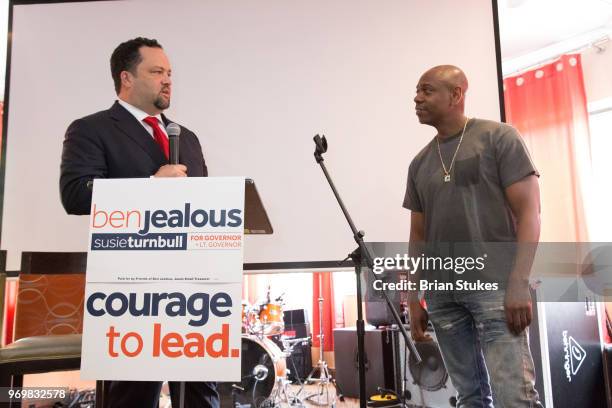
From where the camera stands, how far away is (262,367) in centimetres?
388

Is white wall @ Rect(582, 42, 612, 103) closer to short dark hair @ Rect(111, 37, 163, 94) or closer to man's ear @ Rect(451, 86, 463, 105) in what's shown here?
man's ear @ Rect(451, 86, 463, 105)

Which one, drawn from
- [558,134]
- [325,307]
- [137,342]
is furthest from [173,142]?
[325,307]

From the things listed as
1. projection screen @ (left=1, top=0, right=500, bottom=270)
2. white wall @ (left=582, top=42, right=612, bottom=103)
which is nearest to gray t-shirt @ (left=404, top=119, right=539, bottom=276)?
projection screen @ (left=1, top=0, right=500, bottom=270)

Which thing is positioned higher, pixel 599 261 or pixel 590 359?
pixel 599 261

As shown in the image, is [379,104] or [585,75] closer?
[379,104]

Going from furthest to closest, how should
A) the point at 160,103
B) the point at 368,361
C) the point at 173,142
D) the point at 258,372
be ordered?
the point at 258,372 → the point at 368,361 → the point at 160,103 → the point at 173,142

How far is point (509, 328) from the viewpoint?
176 centimetres

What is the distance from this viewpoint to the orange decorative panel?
7.12ft

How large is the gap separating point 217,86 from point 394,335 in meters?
2.07

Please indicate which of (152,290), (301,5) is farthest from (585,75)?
(152,290)

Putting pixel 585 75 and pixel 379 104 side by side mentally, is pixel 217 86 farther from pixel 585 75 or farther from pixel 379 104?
pixel 585 75

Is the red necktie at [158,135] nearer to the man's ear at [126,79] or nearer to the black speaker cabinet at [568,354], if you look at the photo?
the man's ear at [126,79]

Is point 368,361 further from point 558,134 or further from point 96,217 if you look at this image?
point 96,217

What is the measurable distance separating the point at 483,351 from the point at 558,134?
306 centimetres
